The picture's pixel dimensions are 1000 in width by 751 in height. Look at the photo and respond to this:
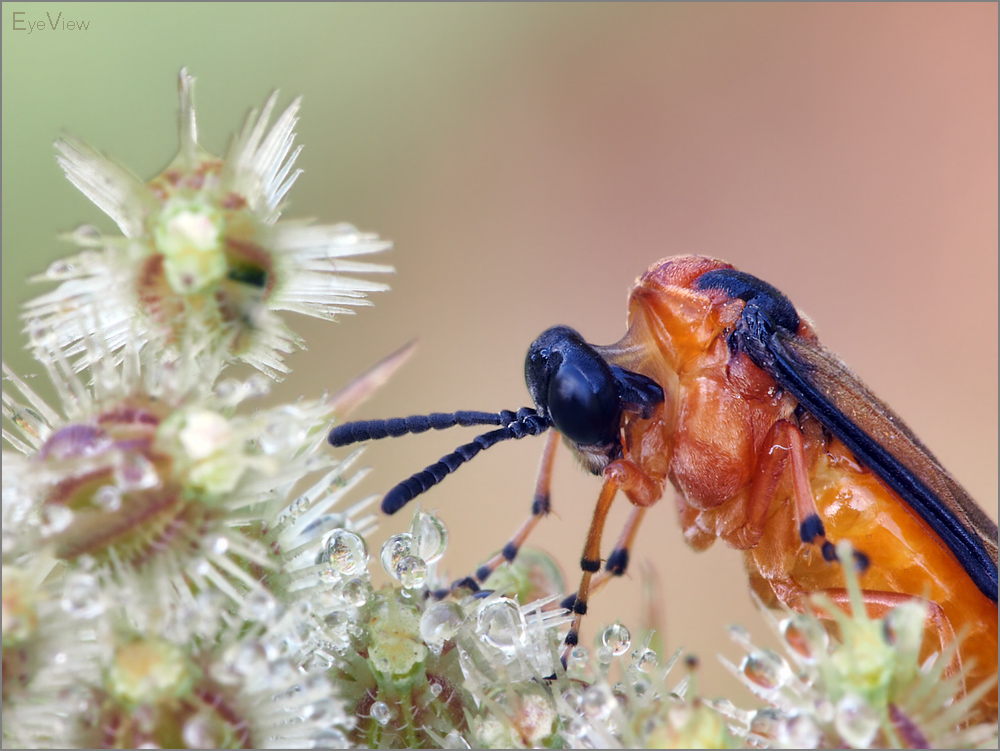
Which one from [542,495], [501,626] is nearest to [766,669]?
[501,626]

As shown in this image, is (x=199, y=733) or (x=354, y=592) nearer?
(x=199, y=733)

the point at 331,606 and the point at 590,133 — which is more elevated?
the point at 590,133

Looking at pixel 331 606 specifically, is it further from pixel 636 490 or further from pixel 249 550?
pixel 636 490

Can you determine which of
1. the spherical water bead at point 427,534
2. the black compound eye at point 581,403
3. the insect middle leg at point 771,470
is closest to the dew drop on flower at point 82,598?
the spherical water bead at point 427,534

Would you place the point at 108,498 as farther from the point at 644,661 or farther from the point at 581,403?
the point at 581,403

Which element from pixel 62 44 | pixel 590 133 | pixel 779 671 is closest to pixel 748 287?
pixel 779 671

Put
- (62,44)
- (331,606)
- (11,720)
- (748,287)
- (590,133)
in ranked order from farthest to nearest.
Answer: (590,133) → (62,44) → (748,287) → (331,606) → (11,720)

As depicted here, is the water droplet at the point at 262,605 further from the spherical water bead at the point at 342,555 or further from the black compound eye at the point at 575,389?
the black compound eye at the point at 575,389

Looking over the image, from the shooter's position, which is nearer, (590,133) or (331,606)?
(331,606)

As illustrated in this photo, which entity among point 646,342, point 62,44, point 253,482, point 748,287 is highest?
point 62,44
